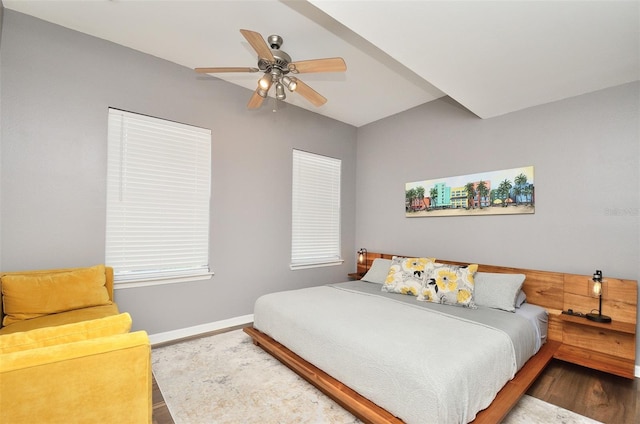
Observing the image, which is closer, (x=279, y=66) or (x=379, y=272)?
(x=279, y=66)

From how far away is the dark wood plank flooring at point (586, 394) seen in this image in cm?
202

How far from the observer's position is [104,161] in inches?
112

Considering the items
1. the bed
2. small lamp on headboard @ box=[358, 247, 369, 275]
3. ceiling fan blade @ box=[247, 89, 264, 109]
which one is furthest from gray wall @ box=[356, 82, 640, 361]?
ceiling fan blade @ box=[247, 89, 264, 109]

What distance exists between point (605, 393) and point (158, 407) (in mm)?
3423

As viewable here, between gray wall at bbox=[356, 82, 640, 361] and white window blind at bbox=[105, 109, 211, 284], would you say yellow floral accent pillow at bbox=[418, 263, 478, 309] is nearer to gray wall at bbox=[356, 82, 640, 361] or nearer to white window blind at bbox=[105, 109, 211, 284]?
gray wall at bbox=[356, 82, 640, 361]

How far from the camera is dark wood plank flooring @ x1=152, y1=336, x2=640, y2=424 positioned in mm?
2016

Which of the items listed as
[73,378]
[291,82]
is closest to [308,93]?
[291,82]

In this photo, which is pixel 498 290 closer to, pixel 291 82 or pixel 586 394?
pixel 586 394

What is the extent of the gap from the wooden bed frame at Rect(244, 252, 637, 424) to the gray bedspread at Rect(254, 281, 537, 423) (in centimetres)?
6

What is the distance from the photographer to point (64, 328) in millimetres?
1192

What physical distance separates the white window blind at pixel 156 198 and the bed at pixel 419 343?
4.03 feet

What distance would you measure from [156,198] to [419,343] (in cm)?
293

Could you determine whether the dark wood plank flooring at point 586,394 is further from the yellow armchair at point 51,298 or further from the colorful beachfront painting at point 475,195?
the colorful beachfront painting at point 475,195

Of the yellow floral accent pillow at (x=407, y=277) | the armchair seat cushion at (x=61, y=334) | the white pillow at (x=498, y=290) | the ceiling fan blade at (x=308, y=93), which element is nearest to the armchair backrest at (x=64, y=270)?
the armchair seat cushion at (x=61, y=334)
